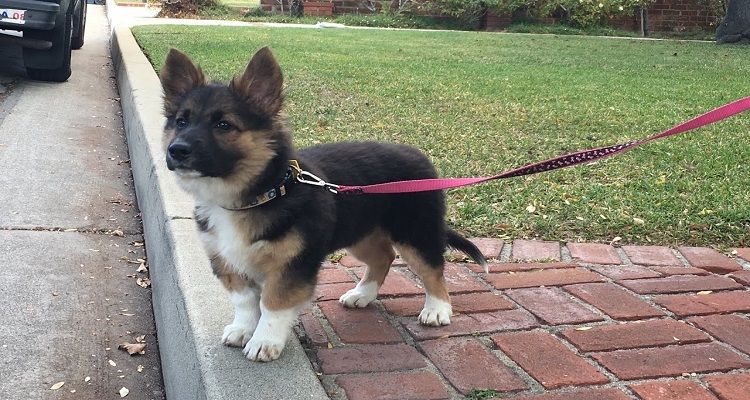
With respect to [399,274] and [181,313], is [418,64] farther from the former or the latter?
[181,313]

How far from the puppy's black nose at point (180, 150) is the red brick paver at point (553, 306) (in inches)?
69.8

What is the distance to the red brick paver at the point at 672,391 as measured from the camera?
9.21 ft

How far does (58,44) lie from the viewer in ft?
32.5

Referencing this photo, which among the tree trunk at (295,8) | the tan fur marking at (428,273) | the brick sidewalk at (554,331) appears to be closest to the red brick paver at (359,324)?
the brick sidewalk at (554,331)

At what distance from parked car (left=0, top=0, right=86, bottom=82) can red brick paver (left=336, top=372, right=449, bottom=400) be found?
8.09 metres

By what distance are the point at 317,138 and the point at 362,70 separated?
5.15 m

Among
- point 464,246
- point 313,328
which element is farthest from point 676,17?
point 313,328

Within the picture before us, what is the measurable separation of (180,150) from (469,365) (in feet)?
4.52

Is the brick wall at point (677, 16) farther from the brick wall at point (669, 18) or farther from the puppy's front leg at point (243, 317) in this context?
the puppy's front leg at point (243, 317)

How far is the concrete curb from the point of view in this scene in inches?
107

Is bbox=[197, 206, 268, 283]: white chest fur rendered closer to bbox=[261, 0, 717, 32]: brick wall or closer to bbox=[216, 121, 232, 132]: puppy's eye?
bbox=[216, 121, 232, 132]: puppy's eye

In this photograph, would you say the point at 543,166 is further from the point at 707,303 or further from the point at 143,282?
the point at 143,282

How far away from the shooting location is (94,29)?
1947 centimetres

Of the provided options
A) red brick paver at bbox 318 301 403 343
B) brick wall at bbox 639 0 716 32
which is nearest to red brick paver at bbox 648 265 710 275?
red brick paver at bbox 318 301 403 343
